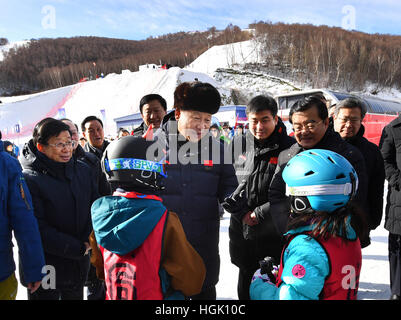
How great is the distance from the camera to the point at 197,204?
179 cm

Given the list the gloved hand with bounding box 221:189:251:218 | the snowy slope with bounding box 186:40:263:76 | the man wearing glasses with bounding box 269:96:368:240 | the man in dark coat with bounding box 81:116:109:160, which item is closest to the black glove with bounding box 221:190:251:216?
the gloved hand with bounding box 221:189:251:218

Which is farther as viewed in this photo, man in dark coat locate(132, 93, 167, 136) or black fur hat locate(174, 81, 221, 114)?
man in dark coat locate(132, 93, 167, 136)

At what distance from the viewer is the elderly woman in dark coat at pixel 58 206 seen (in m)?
1.85

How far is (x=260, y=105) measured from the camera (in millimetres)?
2170

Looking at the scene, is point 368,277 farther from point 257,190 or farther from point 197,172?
point 197,172

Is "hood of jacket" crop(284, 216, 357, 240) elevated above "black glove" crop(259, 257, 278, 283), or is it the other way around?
"hood of jacket" crop(284, 216, 357, 240)

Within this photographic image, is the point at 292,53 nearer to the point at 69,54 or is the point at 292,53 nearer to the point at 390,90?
the point at 390,90

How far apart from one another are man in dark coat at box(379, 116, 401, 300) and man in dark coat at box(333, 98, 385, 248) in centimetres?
9

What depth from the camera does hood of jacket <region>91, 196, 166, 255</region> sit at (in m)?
1.19

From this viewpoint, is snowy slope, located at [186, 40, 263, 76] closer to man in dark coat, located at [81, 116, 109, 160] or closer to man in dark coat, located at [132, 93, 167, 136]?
man in dark coat, located at [81, 116, 109, 160]

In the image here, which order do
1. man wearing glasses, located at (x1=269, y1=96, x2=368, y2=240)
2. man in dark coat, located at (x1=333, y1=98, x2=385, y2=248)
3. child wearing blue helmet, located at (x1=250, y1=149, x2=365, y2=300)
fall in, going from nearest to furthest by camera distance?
1. child wearing blue helmet, located at (x1=250, y1=149, x2=365, y2=300)
2. man wearing glasses, located at (x1=269, y1=96, x2=368, y2=240)
3. man in dark coat, located at (x1=333, y1=98, x2=385, y2=248)

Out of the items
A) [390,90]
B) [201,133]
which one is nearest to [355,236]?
[201,133]

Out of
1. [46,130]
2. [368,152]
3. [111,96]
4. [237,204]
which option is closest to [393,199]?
[368,152]

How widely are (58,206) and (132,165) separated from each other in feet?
3.16
